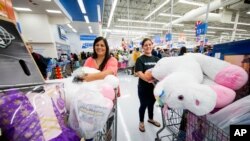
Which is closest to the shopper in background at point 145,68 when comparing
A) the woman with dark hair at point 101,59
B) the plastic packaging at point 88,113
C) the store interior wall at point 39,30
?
the woman with dark hair at point 101,59

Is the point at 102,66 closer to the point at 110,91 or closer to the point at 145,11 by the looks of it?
the point at 110,91

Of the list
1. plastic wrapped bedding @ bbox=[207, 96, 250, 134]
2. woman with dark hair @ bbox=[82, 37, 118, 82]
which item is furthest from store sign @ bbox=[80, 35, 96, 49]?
plastic wrapped bedding @ bbox=[207, 96, 250, 134]

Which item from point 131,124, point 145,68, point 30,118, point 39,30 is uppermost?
point 39,30

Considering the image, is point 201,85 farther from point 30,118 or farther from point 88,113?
point 30,118

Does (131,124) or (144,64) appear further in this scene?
(131,124)

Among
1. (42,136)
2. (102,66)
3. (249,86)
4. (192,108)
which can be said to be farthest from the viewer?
(102,66)

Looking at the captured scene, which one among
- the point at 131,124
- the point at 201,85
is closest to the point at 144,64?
the point at 131,124

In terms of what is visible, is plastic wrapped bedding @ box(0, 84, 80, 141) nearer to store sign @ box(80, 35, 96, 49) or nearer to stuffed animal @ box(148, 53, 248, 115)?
stuffed animal @ box(148, 53, 248, 115)

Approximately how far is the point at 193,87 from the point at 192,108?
97mm

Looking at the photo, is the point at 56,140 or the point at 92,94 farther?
the point at 92,94

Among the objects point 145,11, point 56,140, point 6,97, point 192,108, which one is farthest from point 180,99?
point 145,11

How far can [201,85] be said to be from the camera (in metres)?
0.69

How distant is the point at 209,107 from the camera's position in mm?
644

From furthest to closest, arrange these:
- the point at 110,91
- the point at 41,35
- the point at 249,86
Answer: the point at 41,35 → the point at 110,91 → the point at 249,86
